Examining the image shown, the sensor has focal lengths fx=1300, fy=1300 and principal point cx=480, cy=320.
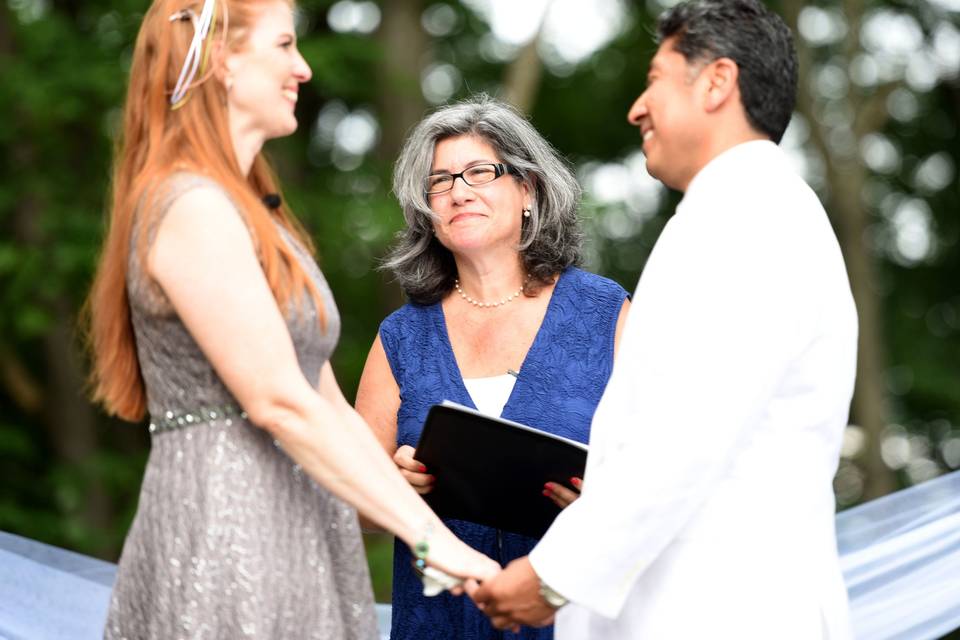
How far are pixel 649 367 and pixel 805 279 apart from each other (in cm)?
33

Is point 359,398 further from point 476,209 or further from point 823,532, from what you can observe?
point 823,532

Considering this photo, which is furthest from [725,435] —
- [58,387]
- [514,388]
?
[58,387]

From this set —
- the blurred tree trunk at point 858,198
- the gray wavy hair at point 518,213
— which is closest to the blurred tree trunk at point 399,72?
the blurred tree trunk at point 858,198

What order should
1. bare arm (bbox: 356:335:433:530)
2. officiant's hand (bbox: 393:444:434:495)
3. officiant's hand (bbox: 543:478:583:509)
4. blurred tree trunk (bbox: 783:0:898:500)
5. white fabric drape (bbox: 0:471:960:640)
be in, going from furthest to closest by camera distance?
blurred tree trunk (bbox: 783:0:898:500) < bare arm (bbox: 356:335:433:530) < white fabric drape (bbox: 0:471:960:640) < officiant's hand (bbox: 393:444:434:495) < officiant's hand (bbox: 543:478:583:509)

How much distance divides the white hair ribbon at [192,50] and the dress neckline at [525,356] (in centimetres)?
122

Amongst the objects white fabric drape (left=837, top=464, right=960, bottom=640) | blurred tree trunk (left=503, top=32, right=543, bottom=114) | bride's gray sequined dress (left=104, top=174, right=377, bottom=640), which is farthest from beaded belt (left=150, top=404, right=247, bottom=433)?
blurred tree trunk (left=503, top=32, right=543, bottom=114)

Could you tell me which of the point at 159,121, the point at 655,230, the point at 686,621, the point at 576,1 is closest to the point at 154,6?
the point at 159,121

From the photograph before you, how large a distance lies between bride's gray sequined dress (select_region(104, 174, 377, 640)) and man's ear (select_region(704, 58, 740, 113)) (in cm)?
81

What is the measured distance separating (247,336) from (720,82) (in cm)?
99

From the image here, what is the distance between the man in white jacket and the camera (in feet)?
7.48

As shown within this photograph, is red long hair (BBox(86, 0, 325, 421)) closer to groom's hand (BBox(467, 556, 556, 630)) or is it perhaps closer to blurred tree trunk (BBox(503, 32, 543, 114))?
groom's hand (BBox(467, 556, 556, 630))

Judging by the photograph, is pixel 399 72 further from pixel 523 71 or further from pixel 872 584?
A: pixel 872 584

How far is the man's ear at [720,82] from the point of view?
2.41 m

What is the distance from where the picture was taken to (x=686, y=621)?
7.74 ft
